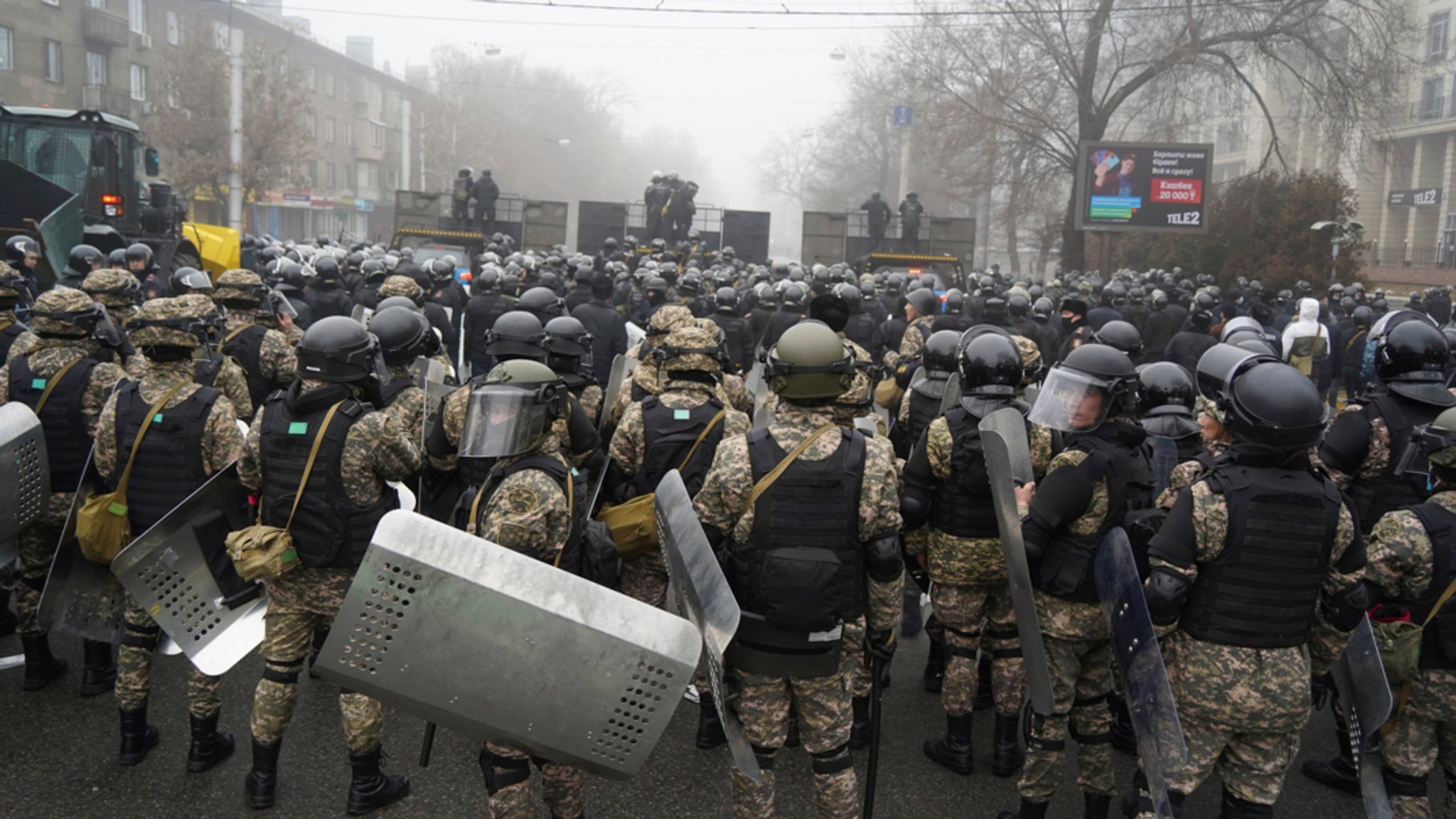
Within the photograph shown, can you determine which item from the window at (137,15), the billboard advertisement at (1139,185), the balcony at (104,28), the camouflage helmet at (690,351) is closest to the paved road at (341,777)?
the camouflage helmet at (690,351)

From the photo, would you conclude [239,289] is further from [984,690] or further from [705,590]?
[984,690]

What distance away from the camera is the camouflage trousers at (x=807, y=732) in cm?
366

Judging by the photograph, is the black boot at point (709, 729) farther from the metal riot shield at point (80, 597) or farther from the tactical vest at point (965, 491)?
the metal riot shield at point (80, 597)

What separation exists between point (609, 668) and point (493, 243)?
60.2ft

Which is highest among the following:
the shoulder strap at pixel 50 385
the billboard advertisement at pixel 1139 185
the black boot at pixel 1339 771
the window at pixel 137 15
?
the window at pixel 137 15

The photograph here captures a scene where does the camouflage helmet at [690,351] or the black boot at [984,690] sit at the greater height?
the camouflage helmet at [690,351]

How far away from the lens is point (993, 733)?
198 inches

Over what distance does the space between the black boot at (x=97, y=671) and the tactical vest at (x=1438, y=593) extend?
19.2 ft

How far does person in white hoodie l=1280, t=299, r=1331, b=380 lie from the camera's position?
11.2 metres

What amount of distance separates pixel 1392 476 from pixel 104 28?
41734 millimetres

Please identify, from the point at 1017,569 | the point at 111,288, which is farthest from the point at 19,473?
the point at 1017,569

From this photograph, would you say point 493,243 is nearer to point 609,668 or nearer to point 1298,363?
point 1298,363

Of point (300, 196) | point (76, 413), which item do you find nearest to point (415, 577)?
point (76, 413)

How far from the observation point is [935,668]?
5758 mm
